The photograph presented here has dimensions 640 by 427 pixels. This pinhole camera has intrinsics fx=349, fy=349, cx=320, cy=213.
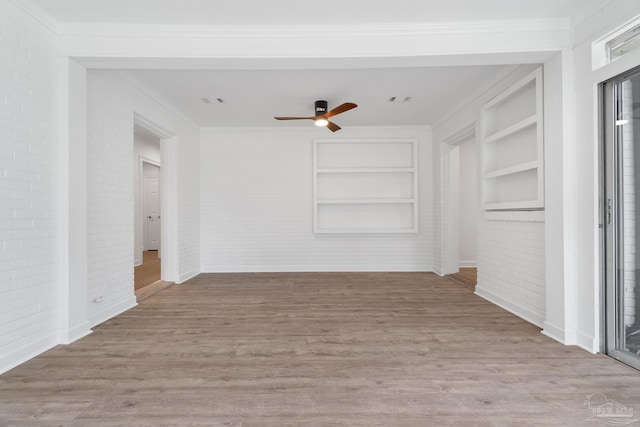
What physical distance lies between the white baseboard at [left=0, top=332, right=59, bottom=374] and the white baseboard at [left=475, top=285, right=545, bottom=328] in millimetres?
4105

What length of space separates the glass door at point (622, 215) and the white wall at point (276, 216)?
3.66 meters

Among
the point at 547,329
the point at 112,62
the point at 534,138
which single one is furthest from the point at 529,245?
the point at 112,62

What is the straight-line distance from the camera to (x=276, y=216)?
20.3ft

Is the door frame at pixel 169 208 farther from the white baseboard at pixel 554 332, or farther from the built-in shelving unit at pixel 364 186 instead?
the white baseboard at pixel 554 332

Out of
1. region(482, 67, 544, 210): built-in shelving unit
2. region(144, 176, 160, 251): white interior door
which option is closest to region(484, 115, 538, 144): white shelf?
region(482, 67, 544, 210): built-in shelving unit

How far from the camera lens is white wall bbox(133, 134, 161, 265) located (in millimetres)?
6857

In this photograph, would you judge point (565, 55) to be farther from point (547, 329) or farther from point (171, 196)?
point (171, 196)

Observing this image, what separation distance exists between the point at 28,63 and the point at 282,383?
9.46 feet

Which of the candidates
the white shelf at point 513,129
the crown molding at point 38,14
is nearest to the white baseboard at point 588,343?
the white shelf at point 513,129

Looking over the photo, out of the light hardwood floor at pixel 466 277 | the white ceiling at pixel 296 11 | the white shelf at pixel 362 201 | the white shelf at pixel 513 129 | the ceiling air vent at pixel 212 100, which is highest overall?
the white ceiling at pixel 296 11

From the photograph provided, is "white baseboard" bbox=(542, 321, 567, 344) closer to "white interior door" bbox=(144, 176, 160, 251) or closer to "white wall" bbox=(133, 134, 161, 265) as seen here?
"white wall" bbox=(133, 134, 161, 265)

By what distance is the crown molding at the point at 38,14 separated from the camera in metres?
2.46

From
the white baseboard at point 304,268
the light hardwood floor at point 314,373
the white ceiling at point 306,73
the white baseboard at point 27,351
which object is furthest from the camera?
the white baseboard at point 304,268

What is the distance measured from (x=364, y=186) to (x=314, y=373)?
435 cm
